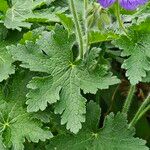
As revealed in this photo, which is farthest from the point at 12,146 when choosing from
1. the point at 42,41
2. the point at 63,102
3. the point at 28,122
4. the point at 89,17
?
the point at 89,17

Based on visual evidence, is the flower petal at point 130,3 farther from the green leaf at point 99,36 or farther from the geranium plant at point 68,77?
the green leaf at point 99,36

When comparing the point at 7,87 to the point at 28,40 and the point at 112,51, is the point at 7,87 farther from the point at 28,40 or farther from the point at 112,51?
the point at 112,51

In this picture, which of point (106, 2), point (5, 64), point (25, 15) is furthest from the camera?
point (25, 15)

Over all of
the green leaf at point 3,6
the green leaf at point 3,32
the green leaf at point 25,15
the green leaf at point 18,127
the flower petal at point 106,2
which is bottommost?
the green leaf at point 18,127

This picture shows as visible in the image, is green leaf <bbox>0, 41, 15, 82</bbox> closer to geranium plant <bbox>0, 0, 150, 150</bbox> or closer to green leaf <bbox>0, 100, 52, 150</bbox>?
geranium plant <bbox>0, 0, 150, 150</bbox>

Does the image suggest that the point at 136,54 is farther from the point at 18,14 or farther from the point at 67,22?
the point at 18,14

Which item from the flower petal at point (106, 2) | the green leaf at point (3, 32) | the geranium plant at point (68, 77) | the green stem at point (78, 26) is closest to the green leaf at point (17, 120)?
the geranium plant at point (68, 77)

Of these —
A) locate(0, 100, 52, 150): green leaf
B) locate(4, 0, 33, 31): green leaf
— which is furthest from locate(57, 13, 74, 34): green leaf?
locate(0, 100, 52, 150): green leaf

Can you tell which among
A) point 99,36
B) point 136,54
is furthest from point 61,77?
point 136,54
